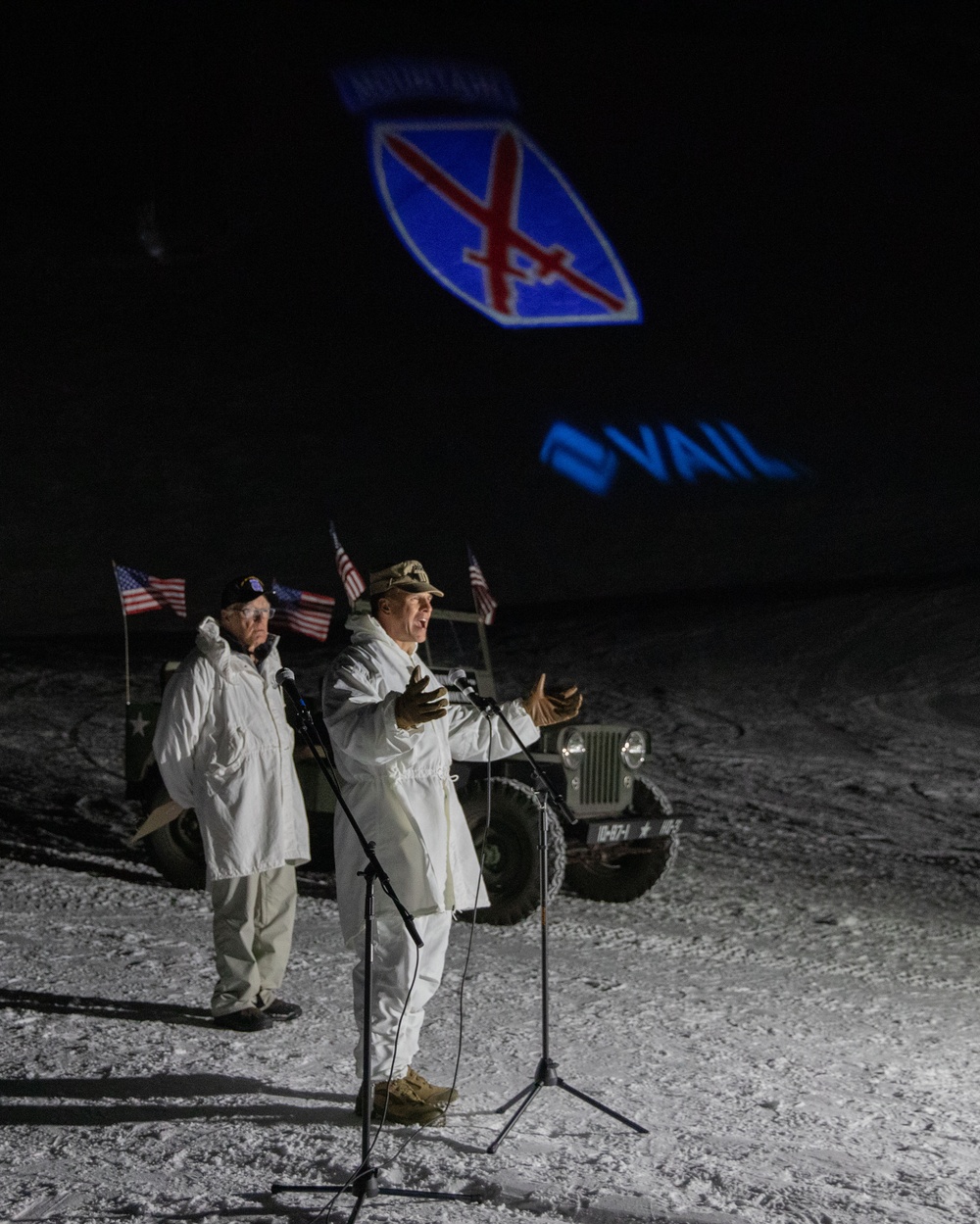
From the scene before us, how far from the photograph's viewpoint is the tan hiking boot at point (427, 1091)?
376 centimetres

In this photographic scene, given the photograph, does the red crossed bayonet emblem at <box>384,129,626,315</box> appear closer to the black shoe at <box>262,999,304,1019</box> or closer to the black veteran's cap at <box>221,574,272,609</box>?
the black veteran's cap at <box>221,574,272,609</box>

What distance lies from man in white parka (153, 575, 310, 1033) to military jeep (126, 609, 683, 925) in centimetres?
159

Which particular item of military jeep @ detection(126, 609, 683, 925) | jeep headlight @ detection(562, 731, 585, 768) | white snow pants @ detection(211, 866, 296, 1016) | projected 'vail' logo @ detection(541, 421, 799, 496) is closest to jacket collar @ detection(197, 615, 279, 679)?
white snow pants @ detection(211, 866, 296, 1016)

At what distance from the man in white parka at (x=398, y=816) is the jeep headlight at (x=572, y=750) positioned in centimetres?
296

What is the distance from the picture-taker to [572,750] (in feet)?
22.8

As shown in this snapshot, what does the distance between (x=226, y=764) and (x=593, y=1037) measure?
5.52ft

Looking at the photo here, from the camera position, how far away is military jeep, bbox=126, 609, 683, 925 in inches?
263

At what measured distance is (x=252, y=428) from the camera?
78.0 ft

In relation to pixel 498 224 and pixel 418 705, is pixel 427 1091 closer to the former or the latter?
pixel 418 705

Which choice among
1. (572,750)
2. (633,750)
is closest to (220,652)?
(572,750)

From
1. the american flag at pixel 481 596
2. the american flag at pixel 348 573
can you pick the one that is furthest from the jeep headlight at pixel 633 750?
the american flag at pixel 348 573

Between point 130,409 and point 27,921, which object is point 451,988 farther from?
point 130,409

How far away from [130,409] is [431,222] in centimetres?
640

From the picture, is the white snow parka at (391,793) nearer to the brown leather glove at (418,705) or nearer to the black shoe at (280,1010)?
the brown leather glove at (418,705)
